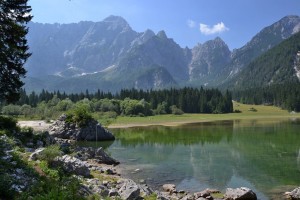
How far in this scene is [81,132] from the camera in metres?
84.2

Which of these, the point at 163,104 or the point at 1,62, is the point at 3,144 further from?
the point at 163,104

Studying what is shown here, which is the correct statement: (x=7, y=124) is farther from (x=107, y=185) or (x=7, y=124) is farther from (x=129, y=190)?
Answer: (x=129, y=190)

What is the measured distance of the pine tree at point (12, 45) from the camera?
37.6 m

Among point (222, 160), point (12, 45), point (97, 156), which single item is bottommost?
point (222, 160)

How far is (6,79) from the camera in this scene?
45.5 metres

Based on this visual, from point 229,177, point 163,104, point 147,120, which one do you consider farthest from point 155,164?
point 163,104

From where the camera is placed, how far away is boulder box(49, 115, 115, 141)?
84.0 metres

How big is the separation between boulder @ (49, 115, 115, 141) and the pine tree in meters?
36.8

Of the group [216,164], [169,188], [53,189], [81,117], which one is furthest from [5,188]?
[81,117]

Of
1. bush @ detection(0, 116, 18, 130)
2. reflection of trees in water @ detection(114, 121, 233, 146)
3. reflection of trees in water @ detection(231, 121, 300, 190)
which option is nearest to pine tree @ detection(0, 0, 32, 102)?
bush @ detection(0, 116, 18, 130)

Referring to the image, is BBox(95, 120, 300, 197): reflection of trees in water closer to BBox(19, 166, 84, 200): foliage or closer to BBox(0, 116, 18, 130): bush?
BBox(0, 116, 18, 130): bush

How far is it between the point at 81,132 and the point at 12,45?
47.0m

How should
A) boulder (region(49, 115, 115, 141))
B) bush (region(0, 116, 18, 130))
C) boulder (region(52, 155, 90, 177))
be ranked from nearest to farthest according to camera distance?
1. boulder (region(52, 155, 90, 177))
2. bush (region(0, 116, 18, 130))
3. boulder (region(49, 115, 115, 141))

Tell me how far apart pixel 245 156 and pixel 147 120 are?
10065 centimetres
